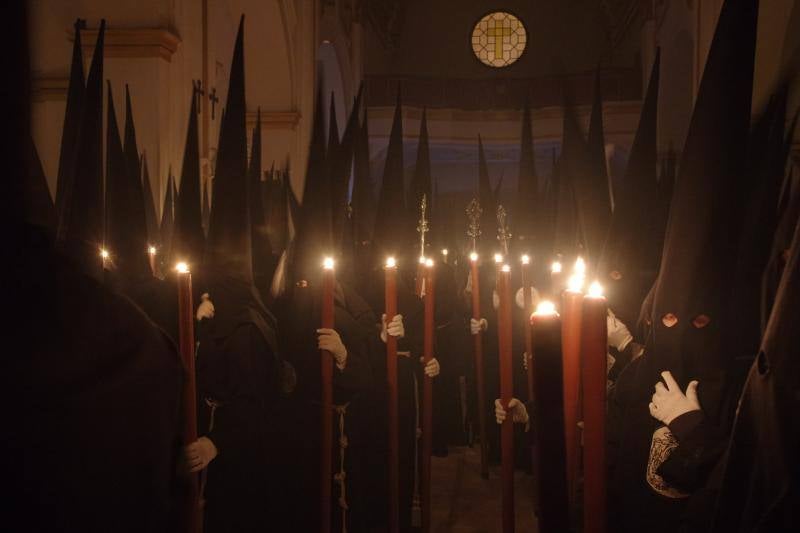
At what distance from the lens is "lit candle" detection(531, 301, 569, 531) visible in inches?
39.4

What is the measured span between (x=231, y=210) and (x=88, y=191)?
752mm

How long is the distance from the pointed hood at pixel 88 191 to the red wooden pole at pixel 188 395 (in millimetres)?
1349

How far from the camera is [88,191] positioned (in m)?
3.46

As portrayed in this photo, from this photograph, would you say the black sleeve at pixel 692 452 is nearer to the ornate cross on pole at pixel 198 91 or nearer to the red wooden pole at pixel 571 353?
the red wooden pole at pixel 571 353

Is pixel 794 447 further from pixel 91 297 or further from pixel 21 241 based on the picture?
pixel 21 241

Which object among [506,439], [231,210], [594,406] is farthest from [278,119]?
[594,406]

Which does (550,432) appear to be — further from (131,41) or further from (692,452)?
(131,41)

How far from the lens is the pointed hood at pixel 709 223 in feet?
7.73

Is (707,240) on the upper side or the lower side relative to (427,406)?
upper

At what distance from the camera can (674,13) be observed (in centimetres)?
1271

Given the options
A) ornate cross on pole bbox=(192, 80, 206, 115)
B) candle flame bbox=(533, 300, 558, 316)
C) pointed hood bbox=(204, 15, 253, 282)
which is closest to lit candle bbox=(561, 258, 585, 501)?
candle flame bbox=(533, 300, 558, 316)

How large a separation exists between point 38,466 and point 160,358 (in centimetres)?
34

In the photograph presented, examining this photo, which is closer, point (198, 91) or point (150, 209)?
point (150, 209)

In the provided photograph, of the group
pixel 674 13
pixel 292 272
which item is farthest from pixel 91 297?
pixel 674 13
